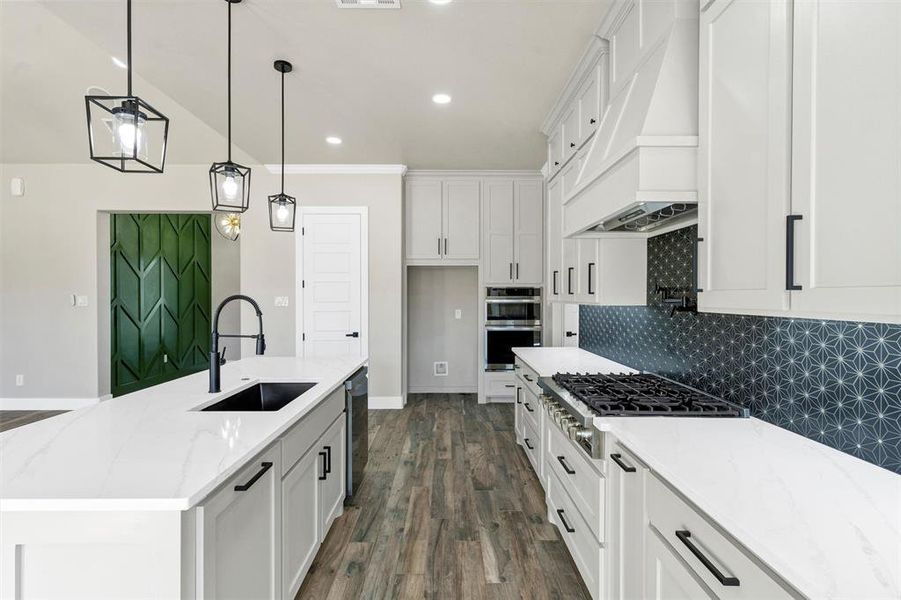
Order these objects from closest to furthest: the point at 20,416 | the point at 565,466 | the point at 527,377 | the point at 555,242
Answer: the point at 565,466, the point at 527,377, the point at 555,242, the point at 20,416

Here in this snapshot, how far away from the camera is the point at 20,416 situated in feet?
15.8

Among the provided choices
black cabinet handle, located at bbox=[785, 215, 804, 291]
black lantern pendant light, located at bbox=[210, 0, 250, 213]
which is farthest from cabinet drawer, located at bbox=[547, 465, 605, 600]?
black lantern pendant light, located at bbox=[210, 0, 250, 213]

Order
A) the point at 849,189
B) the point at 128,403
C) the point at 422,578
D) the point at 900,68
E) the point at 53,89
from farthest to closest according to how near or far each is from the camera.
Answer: the point at 53,89
the point at 422,578
the point at 128,403
the point at 849,189
the point at 900,68

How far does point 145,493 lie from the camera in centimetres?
100

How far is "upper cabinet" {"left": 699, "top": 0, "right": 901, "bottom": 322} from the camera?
87 cm

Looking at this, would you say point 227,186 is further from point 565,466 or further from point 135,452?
point 565,466

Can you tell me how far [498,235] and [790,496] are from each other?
4516 millimetres

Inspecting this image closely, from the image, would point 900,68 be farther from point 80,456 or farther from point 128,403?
point 128,403

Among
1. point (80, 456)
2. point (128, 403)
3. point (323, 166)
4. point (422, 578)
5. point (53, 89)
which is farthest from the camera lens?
point (323, 166)

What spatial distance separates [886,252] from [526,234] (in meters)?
4.55

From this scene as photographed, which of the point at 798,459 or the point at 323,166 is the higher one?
the point at 323,166

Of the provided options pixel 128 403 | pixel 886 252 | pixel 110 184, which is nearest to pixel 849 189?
pixel 886 252

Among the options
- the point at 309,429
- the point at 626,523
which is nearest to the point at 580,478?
the point at 626,523

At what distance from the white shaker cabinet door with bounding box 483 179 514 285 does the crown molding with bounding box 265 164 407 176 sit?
44.1 inches
